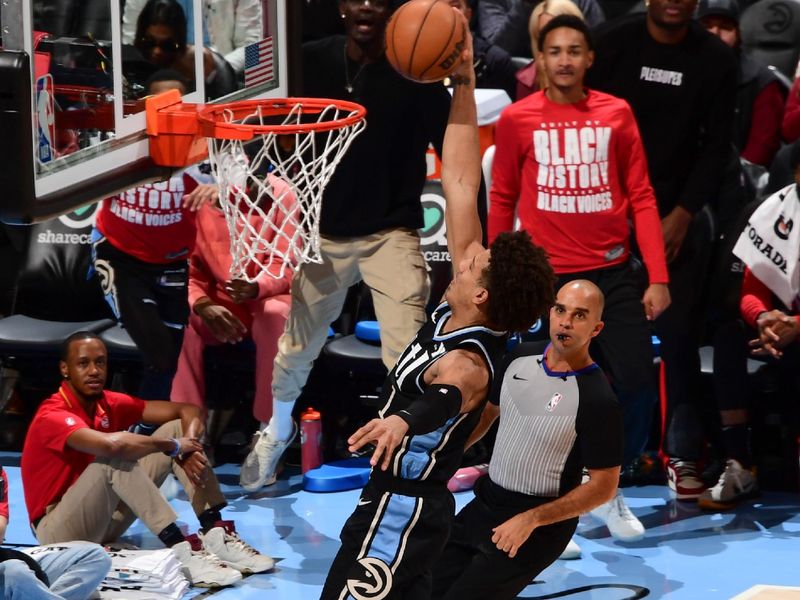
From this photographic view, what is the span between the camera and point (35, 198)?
4.68 m

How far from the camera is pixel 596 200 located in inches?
253

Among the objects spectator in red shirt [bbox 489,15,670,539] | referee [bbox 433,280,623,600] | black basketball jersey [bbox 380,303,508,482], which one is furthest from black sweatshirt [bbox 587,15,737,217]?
black basketball jersey [bbox 380,303,508,482]

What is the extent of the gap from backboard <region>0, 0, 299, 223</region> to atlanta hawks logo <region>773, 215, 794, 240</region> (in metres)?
2.44

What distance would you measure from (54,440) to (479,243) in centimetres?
211

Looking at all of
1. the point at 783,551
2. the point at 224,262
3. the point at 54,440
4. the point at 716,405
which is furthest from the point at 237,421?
the point at 783,551

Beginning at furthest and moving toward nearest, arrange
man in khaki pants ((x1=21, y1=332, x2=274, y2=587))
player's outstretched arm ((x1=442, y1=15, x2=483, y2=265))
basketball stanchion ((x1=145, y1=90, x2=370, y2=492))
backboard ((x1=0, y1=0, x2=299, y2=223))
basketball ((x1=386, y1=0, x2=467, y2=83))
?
1. man in khaki pants ((x1=21, y1=332, x2=274, y2=587))
2. basketball stanchion ((x1=145, y1=90, x2=370, y2=492))
3. basketball ((x1=386, y1=0, x2=467, y2=83))
4. player's outstretched arm ((x1=442, y1=15, x2=483, y2=265))
5. backboard ((x1=0, y1=0, x2=299, y2=223))

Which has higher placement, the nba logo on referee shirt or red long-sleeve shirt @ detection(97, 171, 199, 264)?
red long-sleeve shirt @ detection(97, 171, 199, 264)

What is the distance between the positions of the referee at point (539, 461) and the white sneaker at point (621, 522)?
1.29 m

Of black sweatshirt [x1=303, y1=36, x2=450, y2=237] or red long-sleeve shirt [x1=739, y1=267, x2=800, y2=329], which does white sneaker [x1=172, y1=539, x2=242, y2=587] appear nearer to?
black sweatshirt [x1=303, y1=36, x2=450, y2=237]

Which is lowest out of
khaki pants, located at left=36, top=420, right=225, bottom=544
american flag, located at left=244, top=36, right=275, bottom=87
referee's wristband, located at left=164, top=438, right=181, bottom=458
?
khaki pants, located at left=36, top=420, right=225, bottom=544

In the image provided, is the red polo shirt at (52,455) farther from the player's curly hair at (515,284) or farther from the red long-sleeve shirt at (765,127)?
the red long-sleeve shirt at (765,127)

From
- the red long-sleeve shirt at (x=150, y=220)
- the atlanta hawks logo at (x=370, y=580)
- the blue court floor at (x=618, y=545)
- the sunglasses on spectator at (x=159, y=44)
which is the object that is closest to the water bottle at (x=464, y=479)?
the blue court floor at (x=618, y=545)

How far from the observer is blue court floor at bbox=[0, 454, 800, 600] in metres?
5.81

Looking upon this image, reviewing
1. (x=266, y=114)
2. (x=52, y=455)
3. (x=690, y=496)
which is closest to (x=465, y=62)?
(x=266, y=114)
